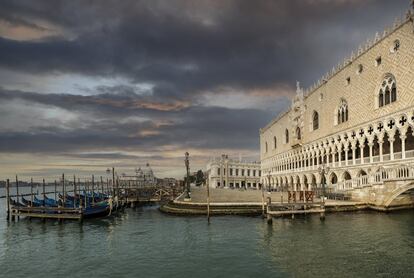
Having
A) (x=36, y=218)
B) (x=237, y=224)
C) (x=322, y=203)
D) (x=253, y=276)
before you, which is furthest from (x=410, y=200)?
(x=36, y=218)

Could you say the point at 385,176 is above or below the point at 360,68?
below

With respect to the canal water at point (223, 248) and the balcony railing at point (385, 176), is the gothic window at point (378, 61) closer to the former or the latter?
the balcony railing at point (385, 176)

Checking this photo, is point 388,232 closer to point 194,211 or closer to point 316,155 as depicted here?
point 194,211

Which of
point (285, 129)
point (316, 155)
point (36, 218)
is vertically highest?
point (285, 129)

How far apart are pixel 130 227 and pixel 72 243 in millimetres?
6480

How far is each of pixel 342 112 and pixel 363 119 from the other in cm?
539

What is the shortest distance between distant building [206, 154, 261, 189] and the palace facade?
121ft

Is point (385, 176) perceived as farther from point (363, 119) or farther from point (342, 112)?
point (342, 112)

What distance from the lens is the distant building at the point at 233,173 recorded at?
297 feet

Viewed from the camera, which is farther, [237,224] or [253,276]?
[237,224]

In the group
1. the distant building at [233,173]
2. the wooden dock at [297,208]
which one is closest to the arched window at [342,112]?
the wooden dock at [297,208]

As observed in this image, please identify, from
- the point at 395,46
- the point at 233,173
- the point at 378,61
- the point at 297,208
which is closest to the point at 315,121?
the point at 378,61

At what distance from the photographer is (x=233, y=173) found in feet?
303

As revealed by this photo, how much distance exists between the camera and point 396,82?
97.1 ft
